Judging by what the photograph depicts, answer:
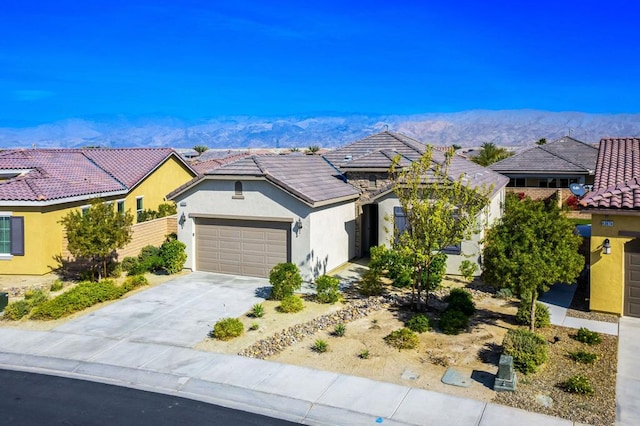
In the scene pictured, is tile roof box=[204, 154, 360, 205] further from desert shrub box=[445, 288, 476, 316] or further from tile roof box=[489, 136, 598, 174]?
tile roof box=[489, 136, 598, 174]

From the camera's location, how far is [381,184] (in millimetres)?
23391

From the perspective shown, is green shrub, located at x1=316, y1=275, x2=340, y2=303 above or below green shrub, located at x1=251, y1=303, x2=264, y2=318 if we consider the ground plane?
above

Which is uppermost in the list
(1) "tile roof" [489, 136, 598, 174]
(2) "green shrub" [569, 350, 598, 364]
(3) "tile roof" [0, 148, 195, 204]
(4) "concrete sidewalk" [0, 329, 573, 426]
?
(1) "tile roof" [489, 136, 598, 174]

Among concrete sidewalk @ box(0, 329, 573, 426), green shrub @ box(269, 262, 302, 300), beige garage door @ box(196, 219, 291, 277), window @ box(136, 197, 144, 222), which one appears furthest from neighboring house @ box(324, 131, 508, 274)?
window @ box(136, 197, 144, 222)

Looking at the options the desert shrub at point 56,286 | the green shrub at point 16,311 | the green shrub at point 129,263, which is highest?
the green shrub at point 129,263

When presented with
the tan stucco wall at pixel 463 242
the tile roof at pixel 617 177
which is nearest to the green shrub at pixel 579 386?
the tile roof at pixel 617 177

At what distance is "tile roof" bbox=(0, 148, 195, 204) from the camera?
21.2m

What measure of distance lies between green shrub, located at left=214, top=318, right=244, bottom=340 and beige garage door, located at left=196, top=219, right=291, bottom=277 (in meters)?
6.12

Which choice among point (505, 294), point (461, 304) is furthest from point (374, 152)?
point (461, 304)

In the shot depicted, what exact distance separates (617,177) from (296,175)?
448 inches

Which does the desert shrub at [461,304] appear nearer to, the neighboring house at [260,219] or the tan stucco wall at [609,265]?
the tan stucco wall at [609,265]

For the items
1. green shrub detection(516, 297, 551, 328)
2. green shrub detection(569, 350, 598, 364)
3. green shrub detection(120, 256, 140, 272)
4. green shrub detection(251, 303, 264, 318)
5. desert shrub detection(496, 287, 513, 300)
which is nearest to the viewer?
green shrub detection(569, 350, 598, 364)

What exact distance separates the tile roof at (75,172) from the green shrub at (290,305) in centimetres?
1068

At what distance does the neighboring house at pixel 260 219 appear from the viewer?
774 inches
